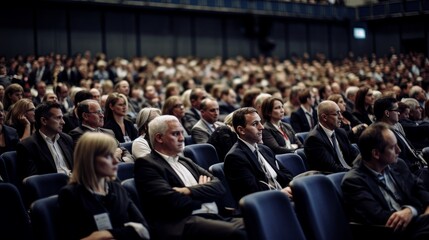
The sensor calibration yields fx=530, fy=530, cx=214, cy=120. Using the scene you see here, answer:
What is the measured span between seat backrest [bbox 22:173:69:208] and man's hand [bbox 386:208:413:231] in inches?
82.4

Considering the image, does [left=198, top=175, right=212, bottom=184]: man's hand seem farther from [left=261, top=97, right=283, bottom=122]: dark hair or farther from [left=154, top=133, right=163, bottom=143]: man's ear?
[left=261, top=97, right=283, bottom=122]: dark hair

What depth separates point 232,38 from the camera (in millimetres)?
18328

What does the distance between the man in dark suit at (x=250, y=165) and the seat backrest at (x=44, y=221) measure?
4.71 feet

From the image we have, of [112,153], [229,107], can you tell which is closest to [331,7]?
[229,107]

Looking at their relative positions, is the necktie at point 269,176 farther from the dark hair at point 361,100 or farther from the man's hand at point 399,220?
the dark hair at point 361,100

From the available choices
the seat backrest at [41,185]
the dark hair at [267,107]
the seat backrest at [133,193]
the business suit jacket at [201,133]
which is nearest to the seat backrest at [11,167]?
the seat backrest at [41,185]

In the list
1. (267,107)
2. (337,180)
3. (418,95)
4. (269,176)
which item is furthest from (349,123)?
(337,180)

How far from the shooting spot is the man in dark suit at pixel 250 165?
3881 mm

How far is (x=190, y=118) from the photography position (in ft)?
23.4

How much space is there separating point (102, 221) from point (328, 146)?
2531 mm

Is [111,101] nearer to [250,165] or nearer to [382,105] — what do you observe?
[250,165]

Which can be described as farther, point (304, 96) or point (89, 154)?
point (304, 96)

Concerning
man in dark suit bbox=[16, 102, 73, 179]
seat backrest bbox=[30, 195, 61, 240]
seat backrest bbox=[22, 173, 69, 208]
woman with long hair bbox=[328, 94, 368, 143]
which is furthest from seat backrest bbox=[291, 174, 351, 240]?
woman with long hair bbox=[328, 94, 368, 143]

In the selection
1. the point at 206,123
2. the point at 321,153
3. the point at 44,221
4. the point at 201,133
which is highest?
the point at 206,123
